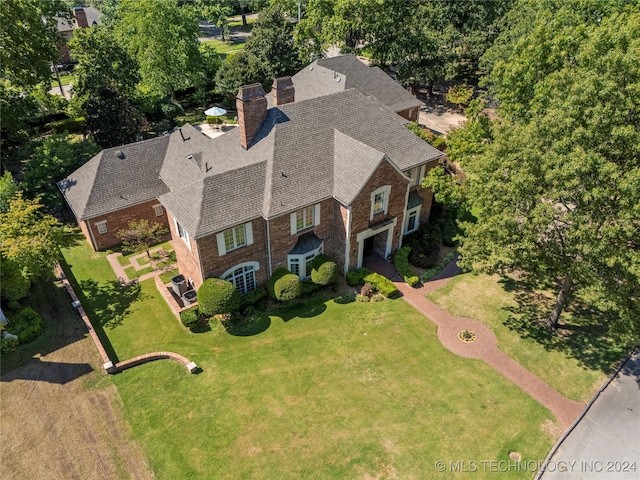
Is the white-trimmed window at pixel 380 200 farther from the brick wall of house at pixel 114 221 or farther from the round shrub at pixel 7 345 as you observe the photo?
the round shrub at pixel 7 345

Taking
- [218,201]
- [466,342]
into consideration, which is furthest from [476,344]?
[218,201]

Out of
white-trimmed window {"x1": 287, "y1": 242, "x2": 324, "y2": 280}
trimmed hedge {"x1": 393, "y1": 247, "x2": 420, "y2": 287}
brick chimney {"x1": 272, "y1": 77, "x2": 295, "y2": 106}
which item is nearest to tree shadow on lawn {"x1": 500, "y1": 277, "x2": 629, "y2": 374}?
trimmed hedge {"x1": 393, "y1": 247, "x2": 420, "y2": 287}

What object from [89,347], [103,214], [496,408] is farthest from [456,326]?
[103,214]

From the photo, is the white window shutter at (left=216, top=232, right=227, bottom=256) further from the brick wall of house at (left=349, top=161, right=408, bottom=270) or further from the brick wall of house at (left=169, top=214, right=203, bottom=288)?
the brick wall of house at (left=349, top=161, right=408, bottom=270)

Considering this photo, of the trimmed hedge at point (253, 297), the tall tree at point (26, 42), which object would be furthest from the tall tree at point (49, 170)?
the trimmed hedge at point (253, 297)

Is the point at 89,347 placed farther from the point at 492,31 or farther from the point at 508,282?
the point at 492,31

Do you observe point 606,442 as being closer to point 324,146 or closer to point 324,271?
point 324,271
